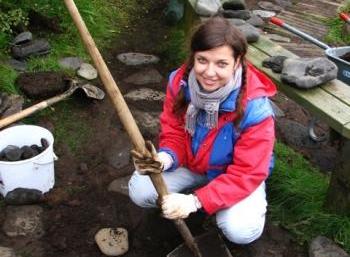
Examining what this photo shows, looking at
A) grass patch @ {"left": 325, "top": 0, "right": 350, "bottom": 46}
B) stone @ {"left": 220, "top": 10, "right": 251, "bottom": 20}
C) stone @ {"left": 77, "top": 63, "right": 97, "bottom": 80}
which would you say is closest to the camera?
stone @ {"left": 220, "top": 10, "right": 251, "bottom": 20}

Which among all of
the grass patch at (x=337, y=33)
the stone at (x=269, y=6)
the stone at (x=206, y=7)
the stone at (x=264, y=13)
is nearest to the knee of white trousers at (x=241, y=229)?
the stone at (x=206, y=7)

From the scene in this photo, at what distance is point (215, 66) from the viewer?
2.53m

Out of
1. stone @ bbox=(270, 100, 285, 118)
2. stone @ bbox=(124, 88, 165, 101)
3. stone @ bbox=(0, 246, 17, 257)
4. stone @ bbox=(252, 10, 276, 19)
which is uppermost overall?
stone @ bbox=(252, 10, 276, 19)

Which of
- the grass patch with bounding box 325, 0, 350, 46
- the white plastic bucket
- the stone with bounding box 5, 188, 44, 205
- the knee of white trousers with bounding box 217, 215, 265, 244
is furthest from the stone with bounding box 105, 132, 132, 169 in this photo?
the grass patch with bounding box 325, 0, 350, 46

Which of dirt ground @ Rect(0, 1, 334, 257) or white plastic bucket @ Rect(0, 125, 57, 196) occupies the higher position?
white plastic bucket @ Rect(0, 125, 57, 196)

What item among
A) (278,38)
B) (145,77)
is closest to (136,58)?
(145,77)

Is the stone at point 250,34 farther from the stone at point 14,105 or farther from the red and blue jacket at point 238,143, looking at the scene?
the stone at point 14,105

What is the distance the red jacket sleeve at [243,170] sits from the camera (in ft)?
8.81

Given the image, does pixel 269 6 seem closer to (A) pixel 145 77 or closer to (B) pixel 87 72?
(A) pixel 145 77

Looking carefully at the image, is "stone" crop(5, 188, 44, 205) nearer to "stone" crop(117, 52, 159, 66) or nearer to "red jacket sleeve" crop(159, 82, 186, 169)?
"red jacket sleeve" crop(159, 82, 186, 169)

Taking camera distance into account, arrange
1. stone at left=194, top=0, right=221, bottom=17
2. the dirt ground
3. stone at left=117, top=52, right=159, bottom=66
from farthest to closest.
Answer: stone at left=117, top=52, right=159, bottom=66
stone at left=194, top=0, right=221, bottom=17
the dirt ground

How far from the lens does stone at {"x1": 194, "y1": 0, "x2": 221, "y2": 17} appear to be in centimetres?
434

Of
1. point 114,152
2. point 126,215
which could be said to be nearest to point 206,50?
point 126,215

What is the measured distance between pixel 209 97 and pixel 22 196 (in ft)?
4.69
